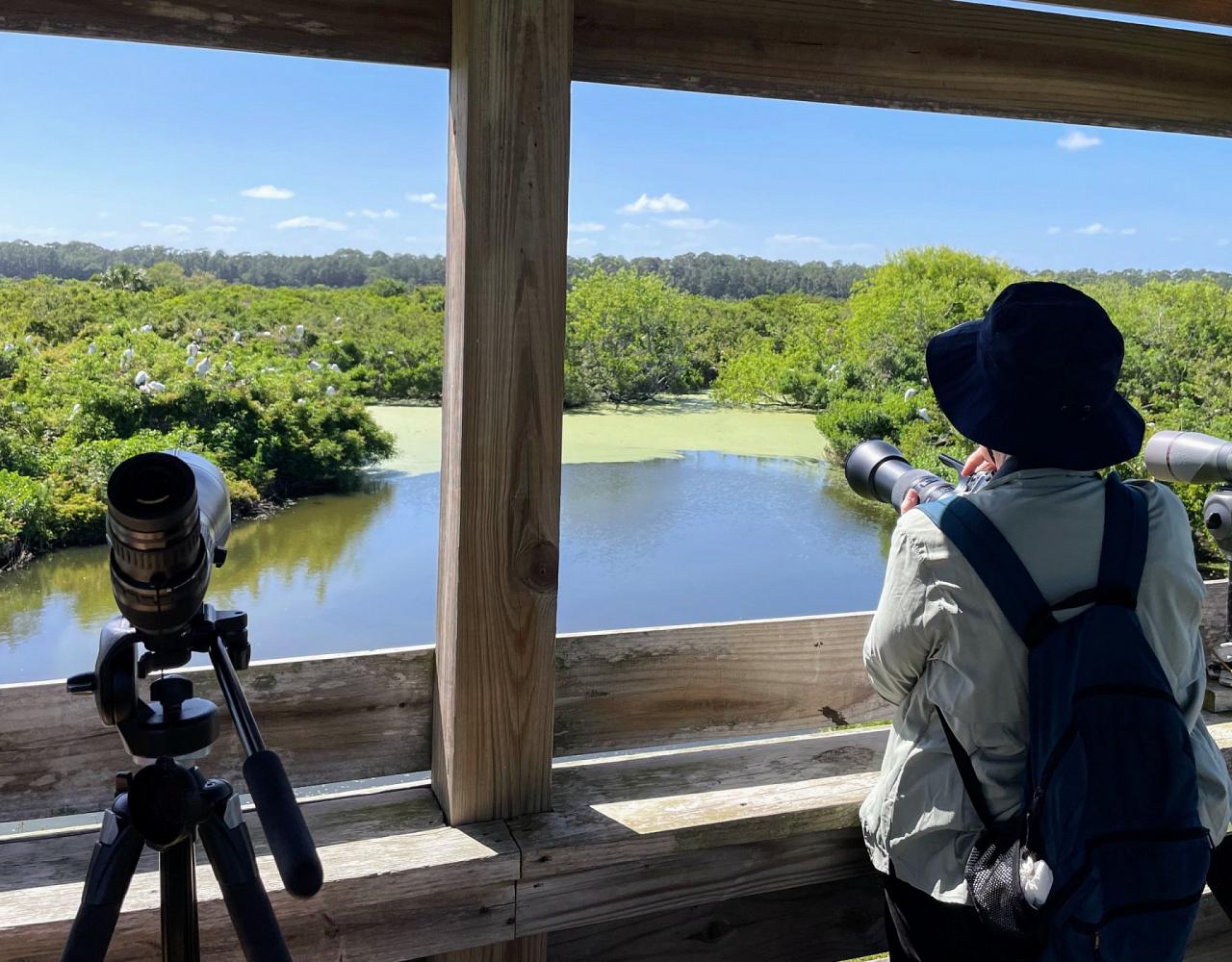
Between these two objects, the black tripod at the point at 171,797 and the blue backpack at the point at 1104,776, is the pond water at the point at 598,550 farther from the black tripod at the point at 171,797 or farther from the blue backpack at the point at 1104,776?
the blue backpack at the point at 1104,776

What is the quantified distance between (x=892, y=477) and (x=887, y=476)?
1cm

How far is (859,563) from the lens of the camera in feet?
11.1

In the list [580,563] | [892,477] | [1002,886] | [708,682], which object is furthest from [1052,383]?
[580,563]

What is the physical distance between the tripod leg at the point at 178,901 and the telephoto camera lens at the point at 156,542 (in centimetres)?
21

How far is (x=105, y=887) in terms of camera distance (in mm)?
806

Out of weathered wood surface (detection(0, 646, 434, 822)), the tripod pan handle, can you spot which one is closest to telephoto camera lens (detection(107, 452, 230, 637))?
the tripod pan handle

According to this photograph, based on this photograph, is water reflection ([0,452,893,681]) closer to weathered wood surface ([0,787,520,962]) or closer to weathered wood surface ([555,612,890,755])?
weathered wood surface ([555,612,890,755])

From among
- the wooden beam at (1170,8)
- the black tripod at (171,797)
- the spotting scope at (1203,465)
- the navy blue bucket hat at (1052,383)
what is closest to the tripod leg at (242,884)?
the black tripod at (171,797)

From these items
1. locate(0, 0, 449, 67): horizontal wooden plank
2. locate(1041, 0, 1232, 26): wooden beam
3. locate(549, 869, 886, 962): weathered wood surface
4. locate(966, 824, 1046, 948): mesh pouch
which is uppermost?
locate(1041, 0, 1232, 26): wooden beam

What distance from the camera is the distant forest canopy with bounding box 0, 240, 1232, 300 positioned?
7.39ft

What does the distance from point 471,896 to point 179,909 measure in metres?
0.57

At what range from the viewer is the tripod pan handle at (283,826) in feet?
2.12

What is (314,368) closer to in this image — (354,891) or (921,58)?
(354,891)

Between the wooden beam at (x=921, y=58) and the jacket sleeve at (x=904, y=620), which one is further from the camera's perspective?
the wooden beam at (x=921, y=58)
